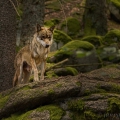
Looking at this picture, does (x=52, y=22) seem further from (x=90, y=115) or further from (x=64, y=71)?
(x=90, y=115)

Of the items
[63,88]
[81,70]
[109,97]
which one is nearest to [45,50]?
[63,88]

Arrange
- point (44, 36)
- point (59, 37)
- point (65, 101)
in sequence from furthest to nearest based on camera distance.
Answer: point (59, 37), point (44, 36), point (65, 101)

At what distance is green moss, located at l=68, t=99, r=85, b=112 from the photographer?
7.93 metres

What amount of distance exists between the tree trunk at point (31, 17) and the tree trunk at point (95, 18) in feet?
29.3

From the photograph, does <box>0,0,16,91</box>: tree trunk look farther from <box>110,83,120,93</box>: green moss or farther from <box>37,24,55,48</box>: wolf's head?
<box>110,83,120,93</box>: green moss

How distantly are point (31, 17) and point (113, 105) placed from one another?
6.92 meters

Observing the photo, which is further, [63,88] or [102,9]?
[102,9]

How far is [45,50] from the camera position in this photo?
9.84m

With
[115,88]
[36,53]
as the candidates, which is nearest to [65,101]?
[115,88]

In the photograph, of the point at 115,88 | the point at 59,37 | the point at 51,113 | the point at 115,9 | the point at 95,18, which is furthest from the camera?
the point at 115,9

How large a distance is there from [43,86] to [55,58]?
7284mm

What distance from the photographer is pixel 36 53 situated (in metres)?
9.83

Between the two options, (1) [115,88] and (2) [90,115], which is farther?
(1) [115,88]

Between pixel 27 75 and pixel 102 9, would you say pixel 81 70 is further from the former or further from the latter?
pixel 102 9
